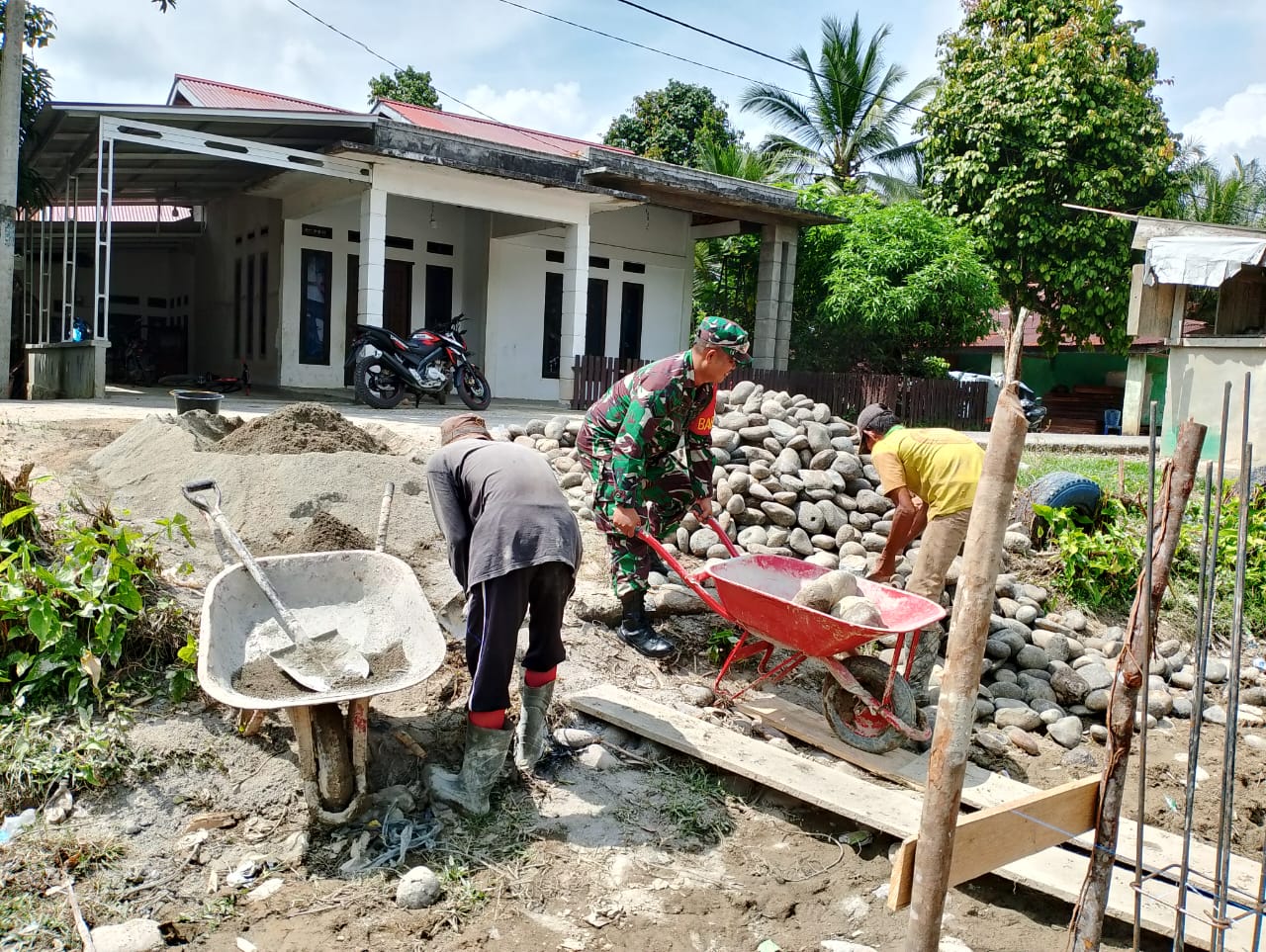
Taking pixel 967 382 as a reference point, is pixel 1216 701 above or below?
below

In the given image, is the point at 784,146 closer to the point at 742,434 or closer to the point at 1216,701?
the point at 742,434

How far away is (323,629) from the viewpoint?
373cm

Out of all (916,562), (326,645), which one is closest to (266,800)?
(326,645)

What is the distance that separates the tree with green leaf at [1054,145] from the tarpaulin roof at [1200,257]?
210 inches

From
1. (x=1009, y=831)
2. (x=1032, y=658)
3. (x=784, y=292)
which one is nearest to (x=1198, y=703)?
(x=1009, y=831)

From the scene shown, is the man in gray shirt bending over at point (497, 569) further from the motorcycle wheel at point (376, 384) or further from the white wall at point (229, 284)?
the white wall at point (229, 284)

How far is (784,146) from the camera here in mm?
21828

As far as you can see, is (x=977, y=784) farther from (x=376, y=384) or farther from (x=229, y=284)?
(x=229, y=284)

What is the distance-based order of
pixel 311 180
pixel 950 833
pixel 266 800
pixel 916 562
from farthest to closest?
pixel 311 180 < pixel 916 562 < pixel 266 800 < pixel 950 833

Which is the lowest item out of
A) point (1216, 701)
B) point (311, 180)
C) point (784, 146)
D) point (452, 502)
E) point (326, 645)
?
point (1216, 701)

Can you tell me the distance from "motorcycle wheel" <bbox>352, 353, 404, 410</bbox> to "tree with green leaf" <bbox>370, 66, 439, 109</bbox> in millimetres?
20593

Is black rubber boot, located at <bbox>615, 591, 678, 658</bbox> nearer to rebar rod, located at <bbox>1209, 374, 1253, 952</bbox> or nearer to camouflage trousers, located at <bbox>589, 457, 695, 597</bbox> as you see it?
camouflage trousers, located at <bbox>589, 457, 695, 597</bbox>

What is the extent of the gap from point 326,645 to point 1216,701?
5.42 meters

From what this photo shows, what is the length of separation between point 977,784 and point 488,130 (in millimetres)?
13944
